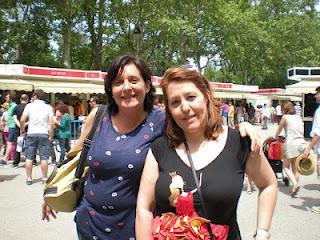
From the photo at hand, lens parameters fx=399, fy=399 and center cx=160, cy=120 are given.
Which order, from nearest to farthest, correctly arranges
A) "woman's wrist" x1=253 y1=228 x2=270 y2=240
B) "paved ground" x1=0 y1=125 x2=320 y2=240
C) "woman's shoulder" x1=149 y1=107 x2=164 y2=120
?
"woman's wrist" x1=253 y1=228 x2=270 y2=240
"woman's shoulder" x1=149 y1=107 x2=164 y2=120
"paved ground" x1=0 y1=125 x2=320 y2=240

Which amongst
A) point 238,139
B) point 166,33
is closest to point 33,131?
point 238,139

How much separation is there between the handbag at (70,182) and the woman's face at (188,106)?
1.96 feet

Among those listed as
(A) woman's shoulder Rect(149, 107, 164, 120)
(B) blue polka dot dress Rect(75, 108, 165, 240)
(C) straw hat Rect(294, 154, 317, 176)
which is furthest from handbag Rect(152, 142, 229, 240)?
(C) straw hat Rect(294, 154, 317, 176)

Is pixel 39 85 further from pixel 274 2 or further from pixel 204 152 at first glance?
pixel 274 2

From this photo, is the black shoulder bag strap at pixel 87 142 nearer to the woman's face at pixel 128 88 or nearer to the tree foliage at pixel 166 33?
the woman's face at pixel 128 88

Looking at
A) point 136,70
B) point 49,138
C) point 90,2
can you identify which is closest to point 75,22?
point 90,2

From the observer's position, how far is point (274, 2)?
1599 inches

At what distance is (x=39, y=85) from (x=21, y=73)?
3.03 ft

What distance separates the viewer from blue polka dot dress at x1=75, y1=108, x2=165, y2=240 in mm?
2064

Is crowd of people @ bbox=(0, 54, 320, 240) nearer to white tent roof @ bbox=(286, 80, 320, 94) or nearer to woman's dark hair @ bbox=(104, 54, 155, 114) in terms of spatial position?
woman's dark hair @ bbox=(104, 54, 155, 114)

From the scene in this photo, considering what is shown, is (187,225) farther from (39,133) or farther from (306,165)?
(39,133)

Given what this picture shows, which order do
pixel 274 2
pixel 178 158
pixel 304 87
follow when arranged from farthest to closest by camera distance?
pixel 274 2
pixel 304 87
pixel 178 158

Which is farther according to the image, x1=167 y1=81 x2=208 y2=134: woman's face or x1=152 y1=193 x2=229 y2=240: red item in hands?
x1=167 y1=81 x2=208 y2=134: woman's face

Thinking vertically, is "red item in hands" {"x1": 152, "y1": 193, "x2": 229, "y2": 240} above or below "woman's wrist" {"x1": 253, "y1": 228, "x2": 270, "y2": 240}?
above
